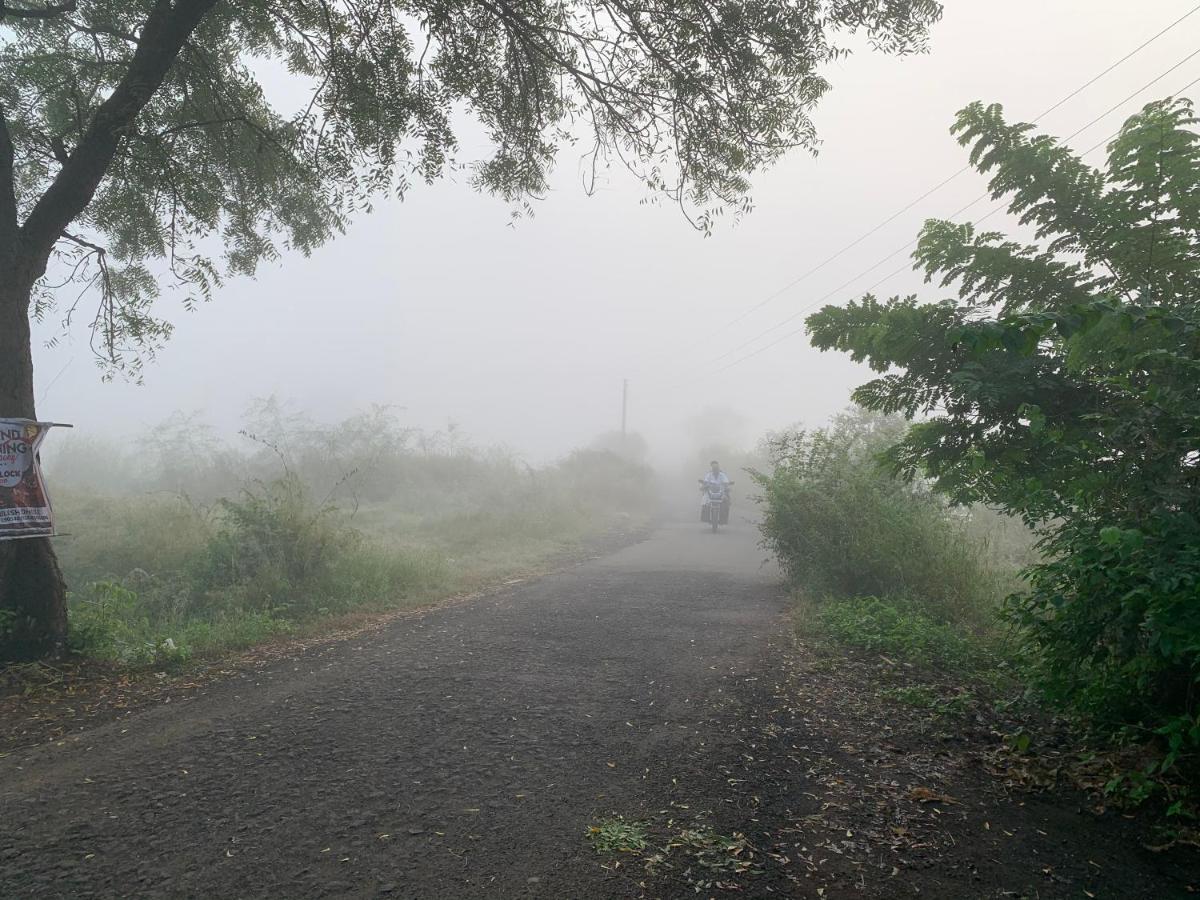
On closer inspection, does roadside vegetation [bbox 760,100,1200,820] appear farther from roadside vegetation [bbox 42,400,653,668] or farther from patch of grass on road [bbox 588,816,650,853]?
roadside vegetation [bbox 42,400,653,668]

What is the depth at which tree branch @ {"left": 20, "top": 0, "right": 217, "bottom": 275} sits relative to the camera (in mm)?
5891

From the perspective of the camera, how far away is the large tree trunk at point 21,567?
5562 mm

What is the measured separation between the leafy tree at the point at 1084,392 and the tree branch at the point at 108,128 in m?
6.12

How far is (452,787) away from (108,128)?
6.06 meters

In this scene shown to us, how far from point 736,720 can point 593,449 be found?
31.5 meters

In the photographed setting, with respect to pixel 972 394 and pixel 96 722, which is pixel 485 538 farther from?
pixel 972 394

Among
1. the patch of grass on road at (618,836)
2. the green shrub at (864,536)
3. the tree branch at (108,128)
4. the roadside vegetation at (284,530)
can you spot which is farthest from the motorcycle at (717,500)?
the patch of grass on road at (618,836)

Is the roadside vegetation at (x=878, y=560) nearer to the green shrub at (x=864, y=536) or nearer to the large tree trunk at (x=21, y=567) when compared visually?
the green shrub at (x=864, y=536)

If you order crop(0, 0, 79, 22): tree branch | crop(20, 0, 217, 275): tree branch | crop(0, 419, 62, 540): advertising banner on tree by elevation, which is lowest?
crop(0, 419, 62, 540): advertising banner on tree

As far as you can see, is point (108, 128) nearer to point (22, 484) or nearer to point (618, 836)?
point (22, 484)

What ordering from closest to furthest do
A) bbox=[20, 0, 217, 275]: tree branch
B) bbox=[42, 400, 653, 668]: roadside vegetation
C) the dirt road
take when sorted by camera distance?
the dirt road, bbox=[20, 0, 217, 275]: tree branch, bbox=[42, 400, 653, 668]: roadside vegetation

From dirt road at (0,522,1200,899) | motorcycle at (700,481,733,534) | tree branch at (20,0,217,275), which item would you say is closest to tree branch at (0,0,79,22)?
tree branch at (20,0,217,275)

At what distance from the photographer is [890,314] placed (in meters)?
5.40

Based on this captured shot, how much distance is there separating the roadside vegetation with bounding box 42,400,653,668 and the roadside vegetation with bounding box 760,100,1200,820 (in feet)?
19.7
